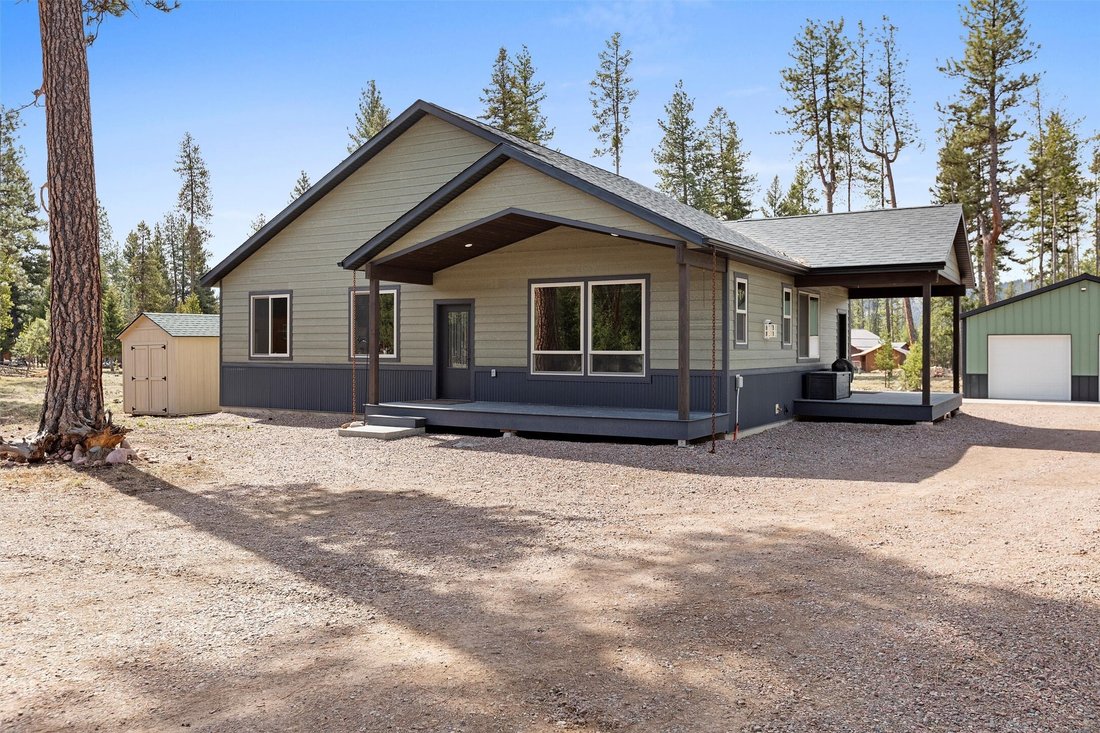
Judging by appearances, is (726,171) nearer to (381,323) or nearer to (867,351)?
(867,351)

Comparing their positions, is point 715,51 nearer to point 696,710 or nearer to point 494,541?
point 494,541

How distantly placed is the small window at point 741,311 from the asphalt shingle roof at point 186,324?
38.0 feet

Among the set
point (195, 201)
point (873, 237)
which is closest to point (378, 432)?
point (873, 237)

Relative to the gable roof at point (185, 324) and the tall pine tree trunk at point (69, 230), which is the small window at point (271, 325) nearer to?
the gable roof at point (185, 324)

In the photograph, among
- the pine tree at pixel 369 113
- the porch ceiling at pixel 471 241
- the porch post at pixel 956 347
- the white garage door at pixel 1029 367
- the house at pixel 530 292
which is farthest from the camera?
the pine tree at pixel 369 113

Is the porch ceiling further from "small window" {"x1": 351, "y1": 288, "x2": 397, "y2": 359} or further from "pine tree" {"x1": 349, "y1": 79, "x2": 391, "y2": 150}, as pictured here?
"pine tree" {"x1": 349, "y1": 79, "x2": 391, "y2": 150}

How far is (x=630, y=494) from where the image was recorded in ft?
26.5

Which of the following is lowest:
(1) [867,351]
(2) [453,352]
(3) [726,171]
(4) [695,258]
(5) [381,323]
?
(2) [453,352]

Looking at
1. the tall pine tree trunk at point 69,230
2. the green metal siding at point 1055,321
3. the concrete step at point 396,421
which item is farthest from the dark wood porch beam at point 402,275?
the green metal siding at point 1055,321

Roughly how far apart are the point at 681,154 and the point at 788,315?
2699 cm

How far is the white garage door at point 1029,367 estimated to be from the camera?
875 inches

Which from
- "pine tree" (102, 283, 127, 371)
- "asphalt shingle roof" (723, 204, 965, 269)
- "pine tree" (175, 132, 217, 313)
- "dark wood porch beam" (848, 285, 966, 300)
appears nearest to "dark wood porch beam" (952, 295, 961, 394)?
"dark wood porch beam" (848, 285, 966, 300)

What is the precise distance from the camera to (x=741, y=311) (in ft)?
42.7

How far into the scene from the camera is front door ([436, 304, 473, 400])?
1473 cm
